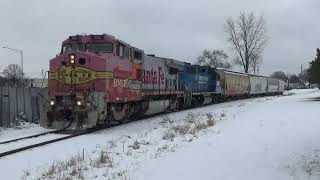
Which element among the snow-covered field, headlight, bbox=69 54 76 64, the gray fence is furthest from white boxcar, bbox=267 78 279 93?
the snow-covered field

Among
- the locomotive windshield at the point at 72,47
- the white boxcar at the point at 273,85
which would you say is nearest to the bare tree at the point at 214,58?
the white boxcar at the point at 273,85

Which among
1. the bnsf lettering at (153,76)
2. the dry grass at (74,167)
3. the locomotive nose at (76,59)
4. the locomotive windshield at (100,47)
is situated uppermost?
the locomotive windshield at (100,47)

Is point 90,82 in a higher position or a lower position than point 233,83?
lower

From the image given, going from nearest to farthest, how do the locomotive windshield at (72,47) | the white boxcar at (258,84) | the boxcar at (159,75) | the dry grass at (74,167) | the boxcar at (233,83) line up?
the dry grass at (74,167)
the locomotive windshield at (72,47)
the boxcar at (159,75)
the boxcar at (233,83)
the white boxcar at (258,84)

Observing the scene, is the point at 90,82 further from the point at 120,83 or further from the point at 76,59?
the point at 120,83

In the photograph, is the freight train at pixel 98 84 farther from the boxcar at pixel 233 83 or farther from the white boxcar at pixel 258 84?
the white boxcar at pixel 258 84

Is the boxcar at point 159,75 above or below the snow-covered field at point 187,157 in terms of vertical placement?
above

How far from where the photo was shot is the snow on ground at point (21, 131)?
61.9 ft

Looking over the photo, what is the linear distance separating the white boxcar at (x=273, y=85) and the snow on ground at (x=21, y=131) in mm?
62068

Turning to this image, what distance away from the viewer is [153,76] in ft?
88.1

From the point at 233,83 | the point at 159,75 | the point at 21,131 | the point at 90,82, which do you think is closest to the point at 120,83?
the point at 90,82

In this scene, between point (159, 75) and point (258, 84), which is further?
point (258, 84)

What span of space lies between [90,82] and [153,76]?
312 inches

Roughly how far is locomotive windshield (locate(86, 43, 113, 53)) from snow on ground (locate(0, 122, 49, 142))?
388 centimetres
